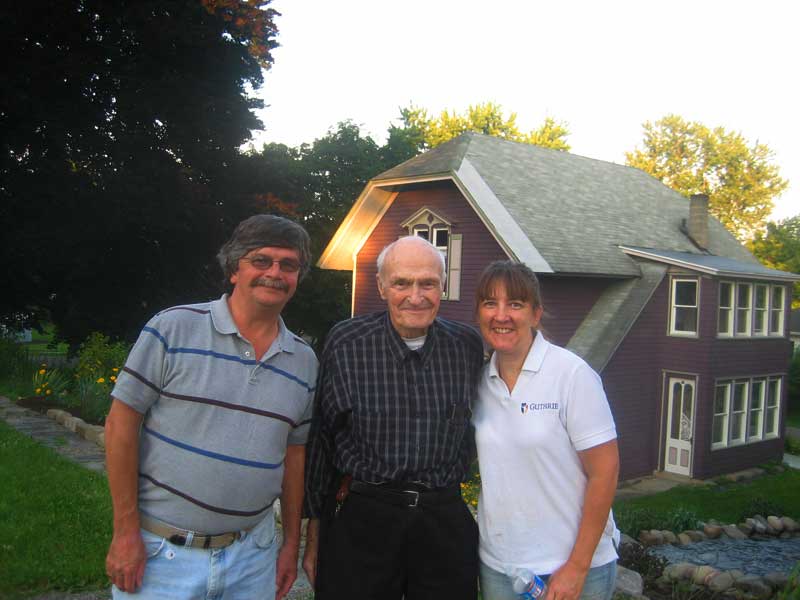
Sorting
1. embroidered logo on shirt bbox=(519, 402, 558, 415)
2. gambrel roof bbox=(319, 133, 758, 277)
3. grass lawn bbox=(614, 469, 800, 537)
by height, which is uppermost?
gambrel roof bbox=(319, 133, 758, 277)

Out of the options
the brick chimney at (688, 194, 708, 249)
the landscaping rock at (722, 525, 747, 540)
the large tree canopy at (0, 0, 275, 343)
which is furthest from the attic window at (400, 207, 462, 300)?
the brick chimney at (688, 194, 708, 249)

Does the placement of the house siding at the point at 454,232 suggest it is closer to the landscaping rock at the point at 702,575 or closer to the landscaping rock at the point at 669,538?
the landscaping rock at the point at 669,538

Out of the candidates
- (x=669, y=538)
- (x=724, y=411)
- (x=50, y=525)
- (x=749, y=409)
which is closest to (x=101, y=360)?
(x=50, y=525)

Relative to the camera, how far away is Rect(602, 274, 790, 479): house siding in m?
18.2

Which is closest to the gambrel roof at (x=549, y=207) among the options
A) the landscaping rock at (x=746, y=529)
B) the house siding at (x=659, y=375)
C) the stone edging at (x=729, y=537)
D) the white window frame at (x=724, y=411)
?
the house siding at (x=659, y=375)

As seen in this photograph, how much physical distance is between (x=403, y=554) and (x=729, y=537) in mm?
9927

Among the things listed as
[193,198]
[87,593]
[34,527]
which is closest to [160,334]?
[87,593]

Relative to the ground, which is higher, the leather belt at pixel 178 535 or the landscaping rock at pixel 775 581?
the leather belt at pixel 178 535

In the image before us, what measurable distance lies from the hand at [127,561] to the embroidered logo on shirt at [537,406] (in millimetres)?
1545

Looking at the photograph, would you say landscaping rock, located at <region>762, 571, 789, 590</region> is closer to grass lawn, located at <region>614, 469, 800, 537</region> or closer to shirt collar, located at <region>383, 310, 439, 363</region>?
grass lawn, located at <region>614, 469, 800, 537</region>

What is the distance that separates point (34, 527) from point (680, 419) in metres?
17.0

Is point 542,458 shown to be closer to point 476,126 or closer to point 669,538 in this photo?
point 669,538

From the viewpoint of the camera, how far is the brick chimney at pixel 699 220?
71.6ft

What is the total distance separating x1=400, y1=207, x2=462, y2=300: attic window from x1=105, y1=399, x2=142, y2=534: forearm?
15067mm
